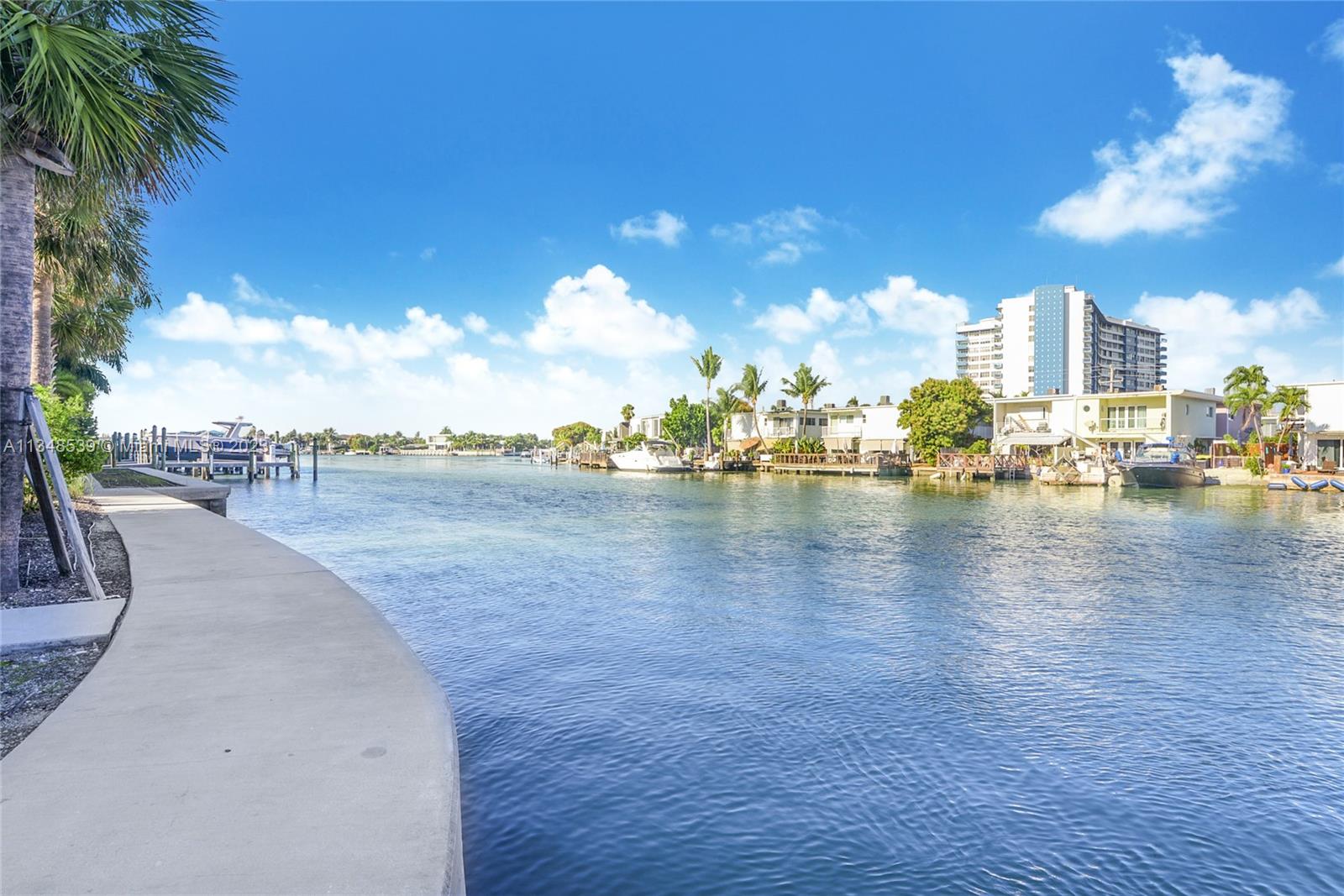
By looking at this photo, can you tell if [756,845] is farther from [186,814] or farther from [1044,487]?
[1044,487]

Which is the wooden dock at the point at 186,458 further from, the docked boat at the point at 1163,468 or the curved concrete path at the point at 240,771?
the docked boat at the point at 1163,468

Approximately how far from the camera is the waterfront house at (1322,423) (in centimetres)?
6016

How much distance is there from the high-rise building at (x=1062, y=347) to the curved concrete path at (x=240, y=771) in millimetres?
189259

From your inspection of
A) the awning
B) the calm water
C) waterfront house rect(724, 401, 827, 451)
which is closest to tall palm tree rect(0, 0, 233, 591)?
the calm water

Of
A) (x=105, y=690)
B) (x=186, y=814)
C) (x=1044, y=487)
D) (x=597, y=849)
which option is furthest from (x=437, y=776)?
(x=1044, y=487)

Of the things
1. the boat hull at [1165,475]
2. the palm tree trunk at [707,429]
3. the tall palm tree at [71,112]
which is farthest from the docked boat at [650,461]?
the tall palm tree at [71,112]

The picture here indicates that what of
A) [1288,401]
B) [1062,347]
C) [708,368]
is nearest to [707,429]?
[708,368]

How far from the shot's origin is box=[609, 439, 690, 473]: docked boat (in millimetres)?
86250

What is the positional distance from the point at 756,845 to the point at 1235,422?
84.4 m

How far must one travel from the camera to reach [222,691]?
5.04m

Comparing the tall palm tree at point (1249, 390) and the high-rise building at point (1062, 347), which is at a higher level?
the high-rise building at point (1062, 347)

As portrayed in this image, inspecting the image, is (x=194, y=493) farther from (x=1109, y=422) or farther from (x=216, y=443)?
(x=1109, y=422)

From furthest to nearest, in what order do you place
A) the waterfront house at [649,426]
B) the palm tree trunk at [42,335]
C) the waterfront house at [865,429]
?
1. the waterfront house at [649,426]
2. the waterfront house at [865,429]
3. the palm tree trunk at [42,335]

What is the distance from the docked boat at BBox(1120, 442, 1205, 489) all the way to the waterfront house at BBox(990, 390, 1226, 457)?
2.73 metres
